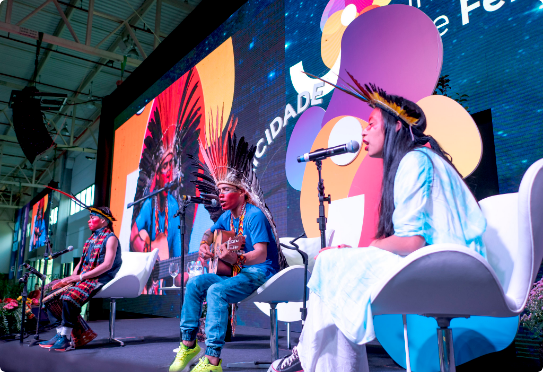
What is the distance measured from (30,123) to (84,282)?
202 inches

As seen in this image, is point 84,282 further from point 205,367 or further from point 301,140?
point 301,140

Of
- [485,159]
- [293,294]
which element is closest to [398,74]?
[485,159]

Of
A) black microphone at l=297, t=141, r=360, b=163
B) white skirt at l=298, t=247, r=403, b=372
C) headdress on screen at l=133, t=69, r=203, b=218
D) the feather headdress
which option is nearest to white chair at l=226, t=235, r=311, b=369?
black microphone at l=297, t=141, r=360, b=163

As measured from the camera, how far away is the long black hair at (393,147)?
156 cm

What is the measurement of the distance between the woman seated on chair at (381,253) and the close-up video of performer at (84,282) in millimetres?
2376

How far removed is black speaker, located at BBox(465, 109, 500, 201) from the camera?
7.63 ft

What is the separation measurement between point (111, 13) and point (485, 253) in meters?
8.06

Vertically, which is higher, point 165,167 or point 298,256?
point 165,167

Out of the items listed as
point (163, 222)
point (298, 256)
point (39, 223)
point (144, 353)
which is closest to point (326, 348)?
point (298, 256)

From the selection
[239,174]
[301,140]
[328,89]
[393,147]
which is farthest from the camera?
[301,140]

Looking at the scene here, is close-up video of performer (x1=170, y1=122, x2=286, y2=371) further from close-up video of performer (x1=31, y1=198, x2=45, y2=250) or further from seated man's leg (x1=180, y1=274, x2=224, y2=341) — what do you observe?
close-up video of performer (x1=31, y1=198, x2=45, y2=250)

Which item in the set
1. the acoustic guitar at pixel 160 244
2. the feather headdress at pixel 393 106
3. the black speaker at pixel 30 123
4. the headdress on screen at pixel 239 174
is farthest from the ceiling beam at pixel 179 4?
the feather headdress at pixel 393 106

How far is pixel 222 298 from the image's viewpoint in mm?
2170

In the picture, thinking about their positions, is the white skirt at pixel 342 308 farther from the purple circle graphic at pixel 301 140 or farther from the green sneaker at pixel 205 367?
the purple circle graphic at pixel 301 140
